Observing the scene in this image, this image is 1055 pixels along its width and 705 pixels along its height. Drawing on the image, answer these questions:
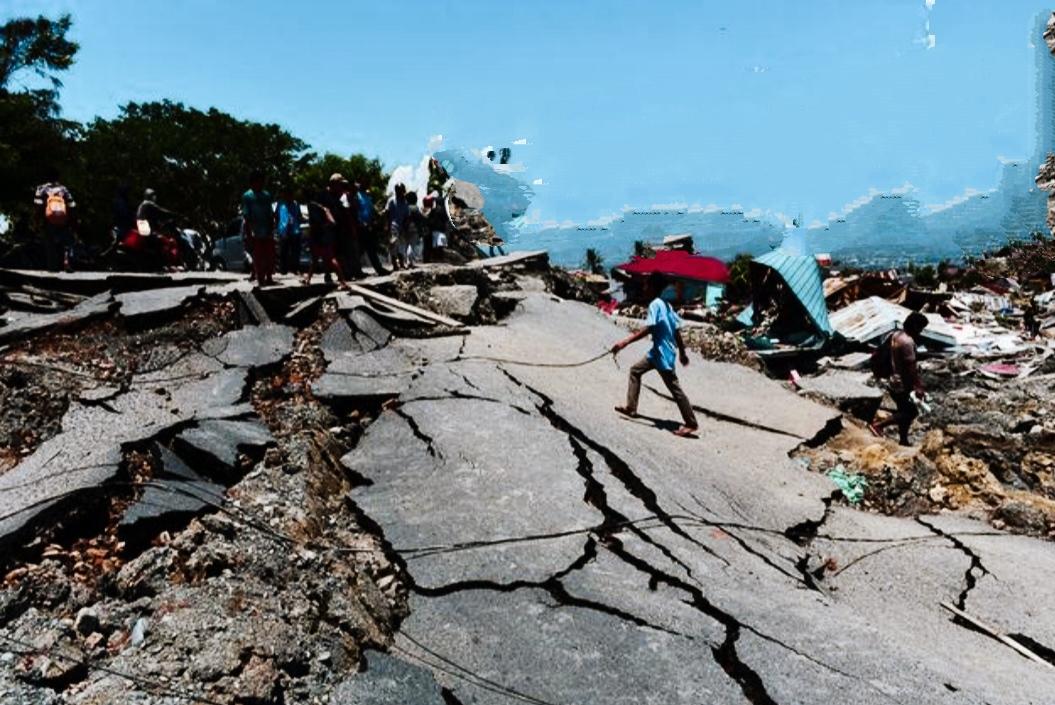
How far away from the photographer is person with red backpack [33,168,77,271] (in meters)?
7.91

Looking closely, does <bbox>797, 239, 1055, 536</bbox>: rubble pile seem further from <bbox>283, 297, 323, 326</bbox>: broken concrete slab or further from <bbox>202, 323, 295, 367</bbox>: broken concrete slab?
<bbox>283, 297, 323, 326</bbox>: broken concrete slab

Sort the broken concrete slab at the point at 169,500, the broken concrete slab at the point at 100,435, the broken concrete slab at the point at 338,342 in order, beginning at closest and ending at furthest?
the broken concrete slab at the point at 169,500
the broken concrete slab at the point at 100,435
the broken concrete slab at the point at 338,342

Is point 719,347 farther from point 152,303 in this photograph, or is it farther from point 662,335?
point 152,303

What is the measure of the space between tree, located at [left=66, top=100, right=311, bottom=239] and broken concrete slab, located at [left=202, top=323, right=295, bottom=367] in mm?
19231

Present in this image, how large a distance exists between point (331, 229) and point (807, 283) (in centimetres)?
914

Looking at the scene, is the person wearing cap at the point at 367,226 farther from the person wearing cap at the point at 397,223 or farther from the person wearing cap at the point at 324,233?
the person wearing cap at the point at 324,233

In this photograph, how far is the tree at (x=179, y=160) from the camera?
73.5 ft

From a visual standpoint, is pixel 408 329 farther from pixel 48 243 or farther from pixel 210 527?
pixel 48 243

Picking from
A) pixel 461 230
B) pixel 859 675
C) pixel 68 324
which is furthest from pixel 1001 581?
pixel 461 230

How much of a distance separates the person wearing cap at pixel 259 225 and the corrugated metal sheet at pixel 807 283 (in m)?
9.43

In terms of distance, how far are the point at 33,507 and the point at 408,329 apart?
4.08 meters

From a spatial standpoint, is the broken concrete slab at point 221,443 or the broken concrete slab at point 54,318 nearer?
the broken concrete slab at point 221,443

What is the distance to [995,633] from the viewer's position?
11.1 ft

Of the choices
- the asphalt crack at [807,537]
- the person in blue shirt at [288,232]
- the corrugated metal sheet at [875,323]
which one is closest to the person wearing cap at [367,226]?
the person in blue shirt at [288,232]
